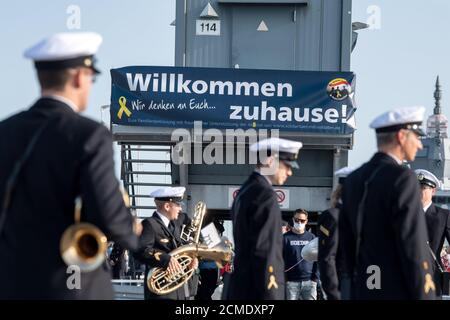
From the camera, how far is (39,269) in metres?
5.15

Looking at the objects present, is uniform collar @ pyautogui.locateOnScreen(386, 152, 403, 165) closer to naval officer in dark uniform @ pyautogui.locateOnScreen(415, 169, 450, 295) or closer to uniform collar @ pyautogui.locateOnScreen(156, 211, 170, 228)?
naval officer in dark uniform @ pyautogui.locateOnScreen(415, 169, 450, 295)

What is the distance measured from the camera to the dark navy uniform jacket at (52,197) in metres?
5.07

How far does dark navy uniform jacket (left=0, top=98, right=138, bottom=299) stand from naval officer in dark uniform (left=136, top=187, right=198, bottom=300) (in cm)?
612

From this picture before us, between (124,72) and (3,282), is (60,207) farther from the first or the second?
(124,72)

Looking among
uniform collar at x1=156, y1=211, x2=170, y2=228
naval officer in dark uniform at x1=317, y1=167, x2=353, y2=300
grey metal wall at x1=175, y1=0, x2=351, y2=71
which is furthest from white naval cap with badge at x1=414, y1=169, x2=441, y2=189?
grey metal wall at x1=175, y1=0, x2=351, y2=71

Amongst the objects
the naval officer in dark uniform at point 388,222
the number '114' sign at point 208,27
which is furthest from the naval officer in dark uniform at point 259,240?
the number '114' sign at point 208,27

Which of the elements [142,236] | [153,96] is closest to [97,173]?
[142,236]

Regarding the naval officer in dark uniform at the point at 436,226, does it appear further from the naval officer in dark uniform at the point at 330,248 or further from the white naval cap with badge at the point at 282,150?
the white naval cap with badge at the point at 282,150

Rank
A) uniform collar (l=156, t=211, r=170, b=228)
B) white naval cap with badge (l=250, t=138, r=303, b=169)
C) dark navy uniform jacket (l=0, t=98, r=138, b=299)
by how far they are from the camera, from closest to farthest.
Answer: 1. dark navy uniform jacket (l=0, t=98, r=138, b=299)
2. white naval cap with badge (l=250, t=138, r=303, b=169)
3. uniform collar (l=156, t=211, r=170, b=228)

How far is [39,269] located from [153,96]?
13101mm

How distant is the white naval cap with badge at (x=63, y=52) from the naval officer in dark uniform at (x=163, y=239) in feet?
20.1

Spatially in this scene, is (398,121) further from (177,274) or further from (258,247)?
(177,274)

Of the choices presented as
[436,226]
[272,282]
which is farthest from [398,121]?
[436,226]

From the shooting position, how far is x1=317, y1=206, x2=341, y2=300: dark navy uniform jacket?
10047mm
